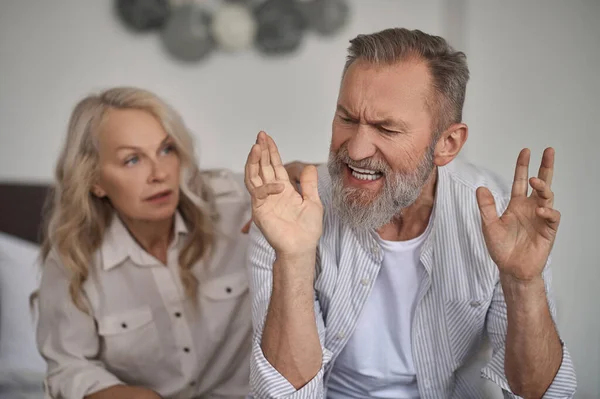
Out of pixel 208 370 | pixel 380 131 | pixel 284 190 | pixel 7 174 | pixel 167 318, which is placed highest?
pixel 380 131

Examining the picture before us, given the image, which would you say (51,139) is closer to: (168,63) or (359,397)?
(168,63)

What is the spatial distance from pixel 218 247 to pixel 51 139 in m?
0.77

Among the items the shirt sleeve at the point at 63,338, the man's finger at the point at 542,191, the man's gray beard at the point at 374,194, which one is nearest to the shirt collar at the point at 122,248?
the shirt sleeve at the point at 63,338

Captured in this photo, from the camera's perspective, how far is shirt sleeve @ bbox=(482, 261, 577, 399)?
1.23 metres

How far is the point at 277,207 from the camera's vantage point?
120 centimetres

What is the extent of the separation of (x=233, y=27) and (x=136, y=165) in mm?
699

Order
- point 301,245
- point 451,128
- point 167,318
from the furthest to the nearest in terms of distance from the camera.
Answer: point 167,318, point 451,128, point 301,245

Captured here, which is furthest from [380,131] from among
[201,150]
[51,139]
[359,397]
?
[51,139]

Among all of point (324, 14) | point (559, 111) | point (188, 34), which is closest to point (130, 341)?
point (188, 34)

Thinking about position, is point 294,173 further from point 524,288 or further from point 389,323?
point 524,288

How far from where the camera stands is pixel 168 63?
2.12 m

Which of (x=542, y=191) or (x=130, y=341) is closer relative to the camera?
(x=542, y=191)

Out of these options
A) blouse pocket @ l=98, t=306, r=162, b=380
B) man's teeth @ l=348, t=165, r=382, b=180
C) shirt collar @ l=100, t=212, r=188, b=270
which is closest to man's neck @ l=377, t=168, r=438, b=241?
man's teeth @ l=348, t=165, r=382, b=180

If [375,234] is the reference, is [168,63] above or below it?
above
